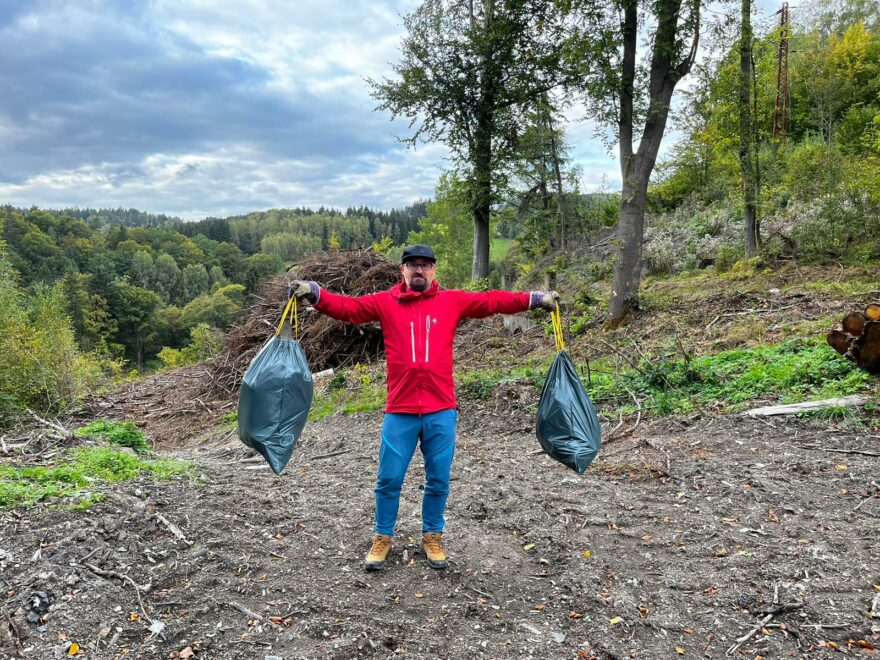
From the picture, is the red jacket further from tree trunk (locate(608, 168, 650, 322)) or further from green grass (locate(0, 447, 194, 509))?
tree trunk (locate(608, 168, 650, 322))

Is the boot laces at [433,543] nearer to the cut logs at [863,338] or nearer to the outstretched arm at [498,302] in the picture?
the outstretched arm at [498,302]

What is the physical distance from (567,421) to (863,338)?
386cm

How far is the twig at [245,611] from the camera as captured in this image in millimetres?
2795

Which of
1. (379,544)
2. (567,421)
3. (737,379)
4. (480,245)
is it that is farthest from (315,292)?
(480,245)

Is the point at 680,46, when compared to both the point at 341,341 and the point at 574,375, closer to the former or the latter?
the point at 574,375

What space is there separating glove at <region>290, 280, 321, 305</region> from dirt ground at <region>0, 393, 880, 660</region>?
1666 millimetres

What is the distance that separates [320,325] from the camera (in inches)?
490

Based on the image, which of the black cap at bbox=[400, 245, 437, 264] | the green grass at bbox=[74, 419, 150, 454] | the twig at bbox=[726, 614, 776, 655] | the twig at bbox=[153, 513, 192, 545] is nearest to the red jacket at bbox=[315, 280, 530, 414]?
the black cap at bbox=[400, 245, 437, 264]

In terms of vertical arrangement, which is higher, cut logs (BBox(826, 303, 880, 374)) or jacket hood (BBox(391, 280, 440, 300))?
jacket hood (BBox(391, 280, 440, 300))

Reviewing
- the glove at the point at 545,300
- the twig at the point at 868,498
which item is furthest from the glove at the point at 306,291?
the twig at the point at 868,498

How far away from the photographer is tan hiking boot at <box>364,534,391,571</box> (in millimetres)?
3342

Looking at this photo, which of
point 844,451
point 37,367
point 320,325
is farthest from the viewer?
point 320,325

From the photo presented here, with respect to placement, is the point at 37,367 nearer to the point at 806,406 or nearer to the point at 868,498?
the point at 806,406

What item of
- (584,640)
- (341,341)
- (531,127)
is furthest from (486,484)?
(531,127)
